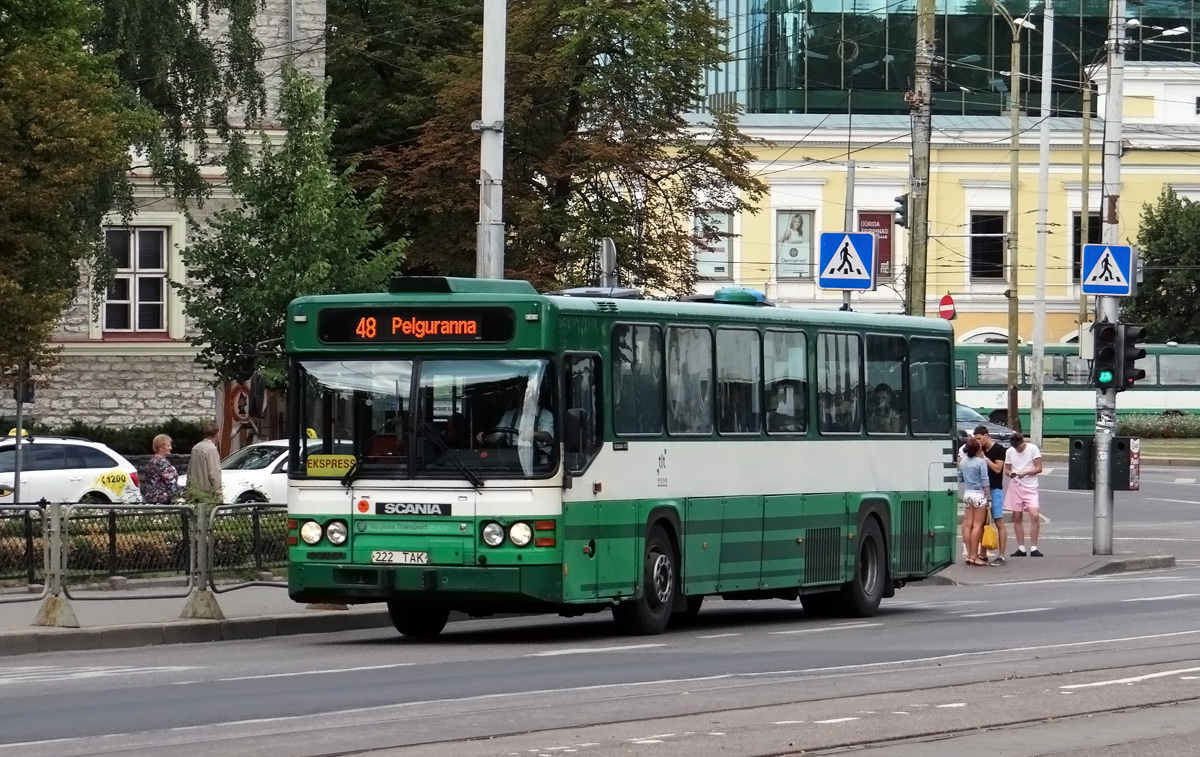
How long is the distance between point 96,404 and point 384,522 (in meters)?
34.4

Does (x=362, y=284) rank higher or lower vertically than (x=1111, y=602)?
higher

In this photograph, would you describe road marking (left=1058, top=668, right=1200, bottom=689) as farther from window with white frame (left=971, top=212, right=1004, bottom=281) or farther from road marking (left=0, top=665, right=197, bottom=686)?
window with white frame (left=971, top=212, right=1004, bottom=281)

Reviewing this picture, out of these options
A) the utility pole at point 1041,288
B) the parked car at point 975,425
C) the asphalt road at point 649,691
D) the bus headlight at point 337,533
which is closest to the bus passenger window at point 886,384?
the asphalt road at point 649,691

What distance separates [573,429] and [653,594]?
2036 millimetres

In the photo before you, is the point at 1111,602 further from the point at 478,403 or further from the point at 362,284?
the point at 362,284

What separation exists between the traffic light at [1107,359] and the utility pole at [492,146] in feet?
33.8

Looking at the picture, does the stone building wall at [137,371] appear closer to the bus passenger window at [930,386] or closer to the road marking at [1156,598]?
the bus passenger window at [930,386]

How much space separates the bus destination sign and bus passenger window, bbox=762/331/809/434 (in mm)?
3580

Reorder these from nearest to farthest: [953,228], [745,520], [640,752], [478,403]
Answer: [640,752]
[478,403]
[745,520]
[953,228]

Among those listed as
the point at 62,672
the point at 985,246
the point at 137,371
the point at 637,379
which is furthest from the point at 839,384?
the point at 985,246

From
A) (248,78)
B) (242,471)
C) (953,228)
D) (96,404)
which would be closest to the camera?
(242,471)

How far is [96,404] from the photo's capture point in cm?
4994

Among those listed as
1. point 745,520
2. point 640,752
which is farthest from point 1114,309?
point 640,752

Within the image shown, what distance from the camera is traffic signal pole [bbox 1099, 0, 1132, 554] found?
29.6 meters
